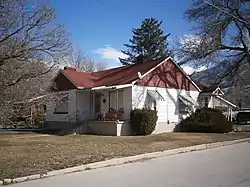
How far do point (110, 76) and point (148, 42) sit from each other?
3761 centimetres

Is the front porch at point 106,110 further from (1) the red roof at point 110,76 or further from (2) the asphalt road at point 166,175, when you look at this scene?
(2) the asphalt road at point 166,175

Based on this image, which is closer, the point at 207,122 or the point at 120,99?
the point at 120,99

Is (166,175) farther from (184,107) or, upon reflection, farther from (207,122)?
(184,107)

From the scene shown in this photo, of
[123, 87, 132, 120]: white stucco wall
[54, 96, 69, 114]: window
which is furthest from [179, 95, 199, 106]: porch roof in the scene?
[54, 96, 69, 114]: window

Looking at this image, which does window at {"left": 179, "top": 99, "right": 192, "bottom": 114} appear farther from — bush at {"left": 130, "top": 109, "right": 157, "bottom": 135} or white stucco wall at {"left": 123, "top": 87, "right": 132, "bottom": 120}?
white stucco wall at {"left": 123, "top": 87, "right": 132, "bottom": 120}

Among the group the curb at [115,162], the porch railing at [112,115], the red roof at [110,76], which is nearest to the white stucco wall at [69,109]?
the red roof at [110,76]

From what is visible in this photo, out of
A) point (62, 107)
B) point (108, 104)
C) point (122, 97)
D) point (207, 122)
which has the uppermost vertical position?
point (122, 97)

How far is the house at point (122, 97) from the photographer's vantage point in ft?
86.0

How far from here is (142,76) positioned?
2691 cm

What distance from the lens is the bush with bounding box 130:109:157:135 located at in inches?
975

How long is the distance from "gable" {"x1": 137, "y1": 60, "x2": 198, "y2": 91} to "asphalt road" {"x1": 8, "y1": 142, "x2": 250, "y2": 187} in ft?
48.1

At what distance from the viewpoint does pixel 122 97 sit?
26.9 meters

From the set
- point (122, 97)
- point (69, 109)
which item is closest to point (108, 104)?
point (122, 97)

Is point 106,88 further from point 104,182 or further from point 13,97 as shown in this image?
point 104,182
